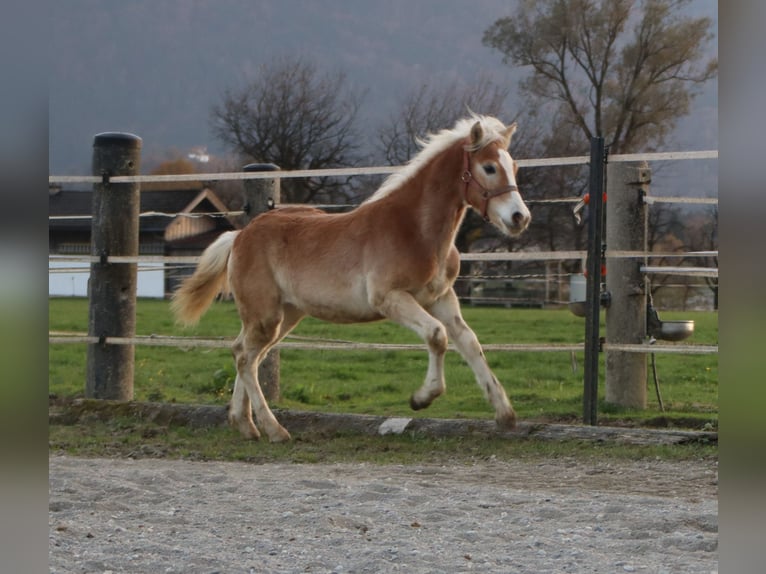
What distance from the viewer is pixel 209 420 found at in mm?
5223

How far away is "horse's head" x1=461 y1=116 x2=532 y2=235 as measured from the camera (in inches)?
156

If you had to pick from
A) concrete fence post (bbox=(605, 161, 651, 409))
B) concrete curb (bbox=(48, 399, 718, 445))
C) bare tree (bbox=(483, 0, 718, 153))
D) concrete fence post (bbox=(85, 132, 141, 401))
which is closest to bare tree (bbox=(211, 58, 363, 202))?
bare tree (bbox=(483, 0, 718, 153))

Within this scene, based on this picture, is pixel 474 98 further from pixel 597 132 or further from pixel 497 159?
pixel 497 159

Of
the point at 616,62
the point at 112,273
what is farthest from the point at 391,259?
the point at 616,62

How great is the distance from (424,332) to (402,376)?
11.9ft

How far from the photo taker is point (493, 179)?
411 centimetres

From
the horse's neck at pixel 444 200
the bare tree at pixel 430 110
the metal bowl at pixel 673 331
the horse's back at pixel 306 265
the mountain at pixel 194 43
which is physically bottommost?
the metal bowl at pixel 673 331

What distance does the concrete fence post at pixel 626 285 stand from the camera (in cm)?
512

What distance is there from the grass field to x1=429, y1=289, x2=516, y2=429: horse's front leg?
84 cm

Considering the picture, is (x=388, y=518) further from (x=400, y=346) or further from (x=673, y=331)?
(x=673, y=331)

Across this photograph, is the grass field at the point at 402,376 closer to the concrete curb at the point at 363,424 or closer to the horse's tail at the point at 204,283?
the concrete curb at the point at 363,424

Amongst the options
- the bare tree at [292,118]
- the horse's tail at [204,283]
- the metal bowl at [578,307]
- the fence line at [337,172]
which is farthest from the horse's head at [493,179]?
the bare tree at [292,118]
